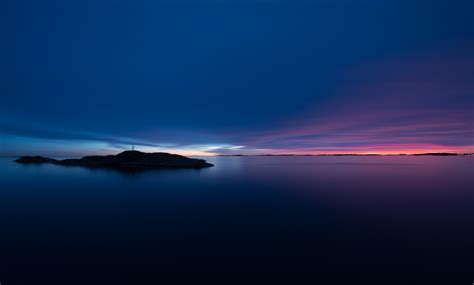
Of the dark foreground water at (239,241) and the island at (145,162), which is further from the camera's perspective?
the island at (145,162)

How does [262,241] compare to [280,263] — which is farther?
[262,241]

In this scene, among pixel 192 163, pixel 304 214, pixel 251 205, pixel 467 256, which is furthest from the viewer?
pixel 192 163

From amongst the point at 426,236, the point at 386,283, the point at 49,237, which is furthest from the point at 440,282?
the point at 49,237

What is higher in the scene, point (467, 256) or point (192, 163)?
point (192, 163)

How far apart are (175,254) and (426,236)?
19.0m

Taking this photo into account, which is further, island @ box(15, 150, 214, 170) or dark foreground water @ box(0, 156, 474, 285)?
island @ box(15, 150, 214, 170)

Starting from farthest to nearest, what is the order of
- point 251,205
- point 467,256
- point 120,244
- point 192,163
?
point 192,163 < point 251,205 < point 120,244 < point 467,256

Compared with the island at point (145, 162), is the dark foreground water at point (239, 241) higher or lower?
lower

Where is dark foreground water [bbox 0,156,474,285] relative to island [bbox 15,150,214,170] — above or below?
below

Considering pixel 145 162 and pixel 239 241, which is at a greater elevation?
pixel 145 162

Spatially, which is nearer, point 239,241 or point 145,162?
point 239,241

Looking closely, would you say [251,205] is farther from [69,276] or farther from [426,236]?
[69,276]

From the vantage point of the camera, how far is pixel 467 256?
13516mm

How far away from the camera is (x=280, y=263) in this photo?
12.7m
